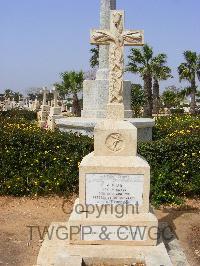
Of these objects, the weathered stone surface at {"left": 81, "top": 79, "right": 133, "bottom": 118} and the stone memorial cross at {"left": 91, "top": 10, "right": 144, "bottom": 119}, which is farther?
the weathered stone surface at {"left": 81, "top": 79, "right": 133, "bottom": 118}

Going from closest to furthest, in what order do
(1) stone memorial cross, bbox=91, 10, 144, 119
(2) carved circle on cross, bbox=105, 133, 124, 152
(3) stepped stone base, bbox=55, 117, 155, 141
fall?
(2) carved circle on cross, bbox=105, 133, 124, 152, (1) stone memorial cross, bbox=91, 10, 144, 119, (3) stepped stone base, bbox=55, 117, 155, 141

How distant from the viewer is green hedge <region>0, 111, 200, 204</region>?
8625 millimetres

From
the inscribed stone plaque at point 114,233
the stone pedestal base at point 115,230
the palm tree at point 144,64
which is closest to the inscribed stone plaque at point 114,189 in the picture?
the stone pedestal base at point 115,230

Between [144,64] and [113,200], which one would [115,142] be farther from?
[144,64]

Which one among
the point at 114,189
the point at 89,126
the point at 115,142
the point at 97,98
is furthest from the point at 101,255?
the point at 97,98

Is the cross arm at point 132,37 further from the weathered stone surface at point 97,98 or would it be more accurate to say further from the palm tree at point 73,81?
the palm tree at point 73,81

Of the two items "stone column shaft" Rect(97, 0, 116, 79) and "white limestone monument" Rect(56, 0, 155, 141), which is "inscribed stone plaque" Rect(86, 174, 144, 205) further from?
"stone column shaft" Rect(97, 0, 116, 79)

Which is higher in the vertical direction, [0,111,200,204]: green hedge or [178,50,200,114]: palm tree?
[178,50,200,114]: palm tree

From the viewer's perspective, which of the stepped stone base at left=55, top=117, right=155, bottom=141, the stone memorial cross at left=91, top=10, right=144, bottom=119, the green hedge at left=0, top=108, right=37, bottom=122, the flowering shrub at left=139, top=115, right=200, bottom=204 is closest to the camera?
the stone memorial cross at left=91, top=10, right=144, bottom=119

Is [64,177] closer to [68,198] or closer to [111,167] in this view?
[68,198]

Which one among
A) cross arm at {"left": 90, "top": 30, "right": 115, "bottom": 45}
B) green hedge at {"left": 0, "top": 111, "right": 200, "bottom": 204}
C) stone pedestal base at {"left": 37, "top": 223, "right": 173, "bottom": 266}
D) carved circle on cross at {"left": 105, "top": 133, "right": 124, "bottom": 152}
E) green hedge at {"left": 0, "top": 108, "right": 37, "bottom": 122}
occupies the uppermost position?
cross arm at {"left": 90, "top": 30, "right": 115, "bottom": 45}

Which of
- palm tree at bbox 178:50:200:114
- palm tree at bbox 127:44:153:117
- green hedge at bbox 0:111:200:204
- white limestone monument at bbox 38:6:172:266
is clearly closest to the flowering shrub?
green hedge at bbox 0:111:200:204

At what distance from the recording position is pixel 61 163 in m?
8.73

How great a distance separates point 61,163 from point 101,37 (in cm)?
356
